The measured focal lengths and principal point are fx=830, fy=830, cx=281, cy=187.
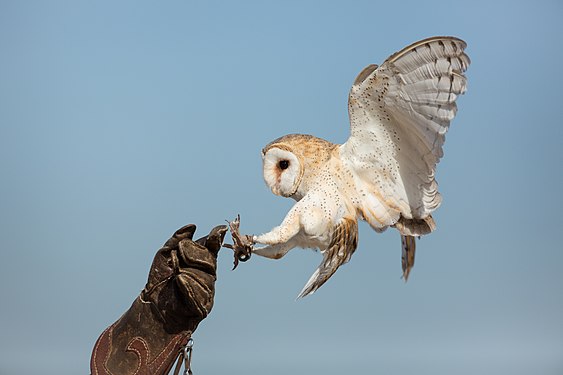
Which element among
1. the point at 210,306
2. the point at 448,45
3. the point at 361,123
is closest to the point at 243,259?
the point at 210,306

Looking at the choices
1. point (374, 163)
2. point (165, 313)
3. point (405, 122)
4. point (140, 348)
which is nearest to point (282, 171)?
point (374, 163)

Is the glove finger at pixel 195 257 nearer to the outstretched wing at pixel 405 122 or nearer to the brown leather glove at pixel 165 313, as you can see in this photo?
the brown leather glove at pixel 165 313

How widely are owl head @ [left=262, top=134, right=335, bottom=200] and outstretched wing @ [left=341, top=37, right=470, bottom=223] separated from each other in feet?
0.38

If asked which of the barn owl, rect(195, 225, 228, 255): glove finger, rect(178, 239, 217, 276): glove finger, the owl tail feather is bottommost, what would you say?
rect(178, 239, 217, 276): glove finger

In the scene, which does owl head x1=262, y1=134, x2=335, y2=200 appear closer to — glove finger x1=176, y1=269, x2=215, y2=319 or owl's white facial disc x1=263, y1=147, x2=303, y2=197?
owl's white facial disc x1=263, y1=147, x2=303, y2=197

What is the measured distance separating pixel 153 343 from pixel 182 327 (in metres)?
0.11

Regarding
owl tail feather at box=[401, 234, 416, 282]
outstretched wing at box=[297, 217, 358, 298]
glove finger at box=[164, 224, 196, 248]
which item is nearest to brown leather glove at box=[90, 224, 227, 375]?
glove finger at box=[164, 224, 196, 248]

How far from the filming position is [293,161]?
3.29m

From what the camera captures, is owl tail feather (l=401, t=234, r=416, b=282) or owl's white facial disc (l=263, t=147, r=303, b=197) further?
owl tail feather (l=401, t=234, r=416, b=282)

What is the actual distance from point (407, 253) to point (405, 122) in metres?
0.64

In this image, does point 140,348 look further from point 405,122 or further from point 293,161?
point 405,122

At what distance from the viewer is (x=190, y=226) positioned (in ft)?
9.33

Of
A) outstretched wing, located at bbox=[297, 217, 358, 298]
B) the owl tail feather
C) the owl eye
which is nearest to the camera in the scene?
outstretched wing, located at bbox=[297, 217, 358, 298]

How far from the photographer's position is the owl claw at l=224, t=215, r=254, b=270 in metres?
3.01
